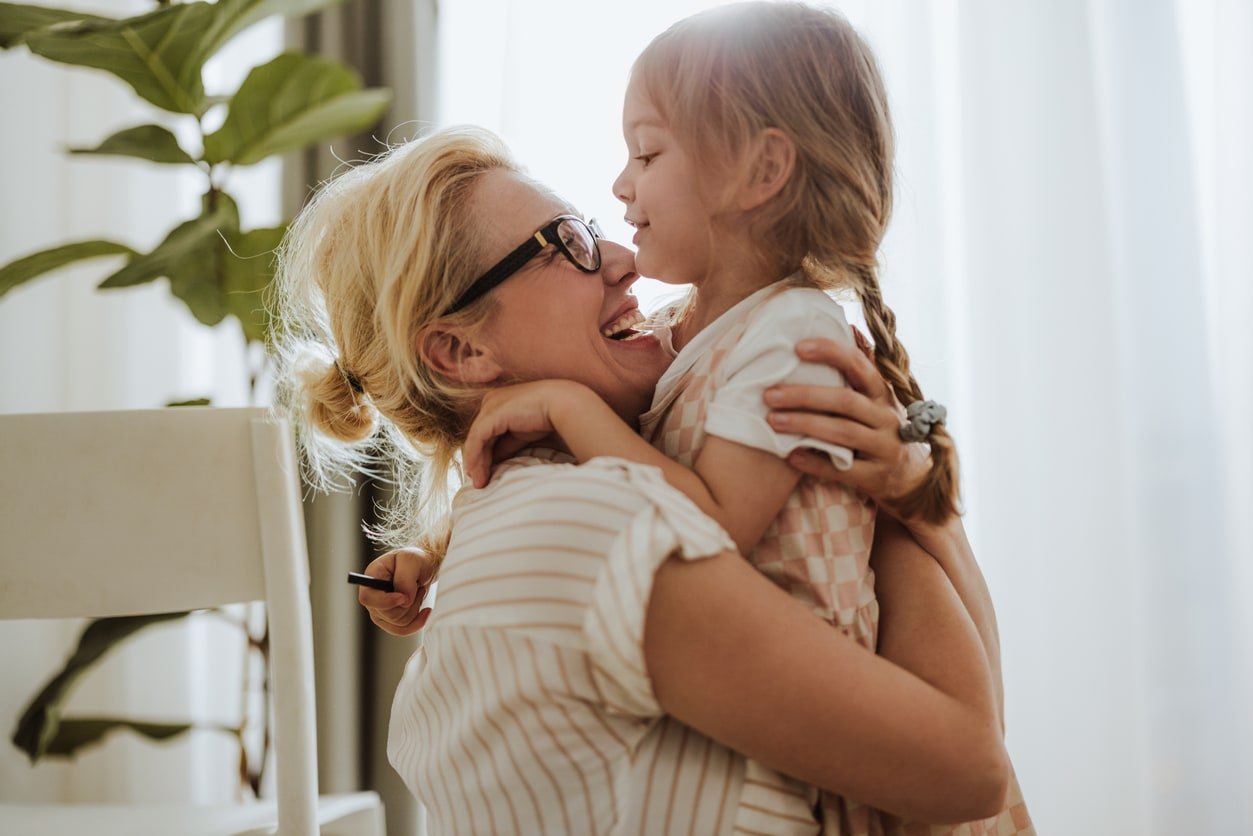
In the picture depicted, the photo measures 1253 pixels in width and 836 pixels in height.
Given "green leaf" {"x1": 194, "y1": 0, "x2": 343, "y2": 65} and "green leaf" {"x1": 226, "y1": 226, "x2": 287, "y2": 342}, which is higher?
"green leaf" {"x1": 194, "y1": 0, "x2": 343, "y2": 65}

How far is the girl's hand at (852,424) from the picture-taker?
0.86 meters

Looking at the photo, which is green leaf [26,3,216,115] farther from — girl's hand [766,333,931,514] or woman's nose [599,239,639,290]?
girl's hand [766,333,931,514]

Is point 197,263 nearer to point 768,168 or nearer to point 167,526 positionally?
point 167,526

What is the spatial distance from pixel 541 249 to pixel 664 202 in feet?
0.47

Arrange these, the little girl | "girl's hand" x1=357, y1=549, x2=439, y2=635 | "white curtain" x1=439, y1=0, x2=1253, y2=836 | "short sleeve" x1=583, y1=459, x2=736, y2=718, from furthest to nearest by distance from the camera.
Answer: "white curtain" x1=439, y1=0, x2=1253, y2=836, "girl's hand" x1=357, y1=549, x2=439, y2=635, the little girl, "short sleeve" x1=583, y1=459, x2=736, y2=718

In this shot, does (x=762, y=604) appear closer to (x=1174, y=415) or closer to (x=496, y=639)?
(x=496, y=639)

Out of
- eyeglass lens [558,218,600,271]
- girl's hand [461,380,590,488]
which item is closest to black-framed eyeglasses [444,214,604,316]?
eyeglass lens [558,218,600,271]

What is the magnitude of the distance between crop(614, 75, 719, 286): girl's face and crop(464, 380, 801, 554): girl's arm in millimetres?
189

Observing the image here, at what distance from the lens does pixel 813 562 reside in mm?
897

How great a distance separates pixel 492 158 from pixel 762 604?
627 millimetres

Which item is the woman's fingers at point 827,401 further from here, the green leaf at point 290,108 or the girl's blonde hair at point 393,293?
the green leaf at point 290,108

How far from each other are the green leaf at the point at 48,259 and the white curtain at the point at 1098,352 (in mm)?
1015

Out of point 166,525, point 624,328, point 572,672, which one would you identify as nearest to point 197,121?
point 166,525

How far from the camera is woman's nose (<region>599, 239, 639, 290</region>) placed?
1128 mm
